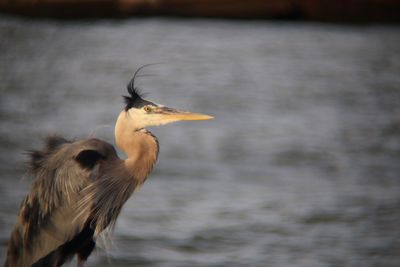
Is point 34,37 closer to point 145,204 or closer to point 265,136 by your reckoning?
point 265,136

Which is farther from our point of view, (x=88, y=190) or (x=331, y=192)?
(x=331, y=192)

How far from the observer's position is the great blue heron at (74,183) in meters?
5.70

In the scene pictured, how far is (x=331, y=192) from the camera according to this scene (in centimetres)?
1002

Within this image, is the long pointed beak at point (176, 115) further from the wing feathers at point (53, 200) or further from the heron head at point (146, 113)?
the wing feathers at point (53, 200)

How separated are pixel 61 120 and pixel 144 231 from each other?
4.87 metres

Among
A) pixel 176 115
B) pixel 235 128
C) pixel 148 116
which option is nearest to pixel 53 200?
pixel 148 116

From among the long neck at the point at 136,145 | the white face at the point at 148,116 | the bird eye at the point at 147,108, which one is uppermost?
the bird eye at the point at 147,108

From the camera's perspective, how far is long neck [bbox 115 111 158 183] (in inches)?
227

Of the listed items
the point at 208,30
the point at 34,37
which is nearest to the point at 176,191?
the point at 34,37

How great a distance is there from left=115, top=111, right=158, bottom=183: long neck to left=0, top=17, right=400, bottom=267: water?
1.83ft

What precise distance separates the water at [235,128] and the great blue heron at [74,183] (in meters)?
0.46

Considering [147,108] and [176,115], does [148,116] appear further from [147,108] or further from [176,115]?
[176,115]

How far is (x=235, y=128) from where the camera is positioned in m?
12.9

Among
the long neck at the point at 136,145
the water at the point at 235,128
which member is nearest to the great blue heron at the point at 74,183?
the long neck at the point at 136,145
